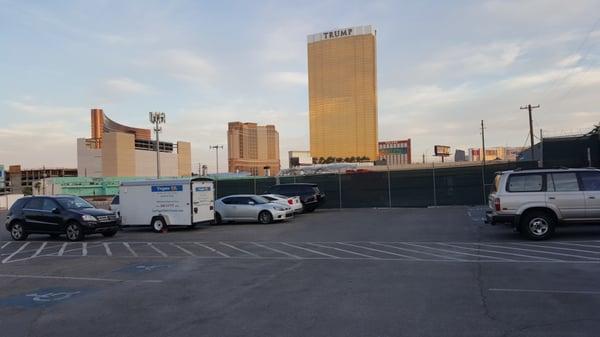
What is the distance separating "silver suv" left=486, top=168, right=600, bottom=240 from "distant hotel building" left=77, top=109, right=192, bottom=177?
109 meters

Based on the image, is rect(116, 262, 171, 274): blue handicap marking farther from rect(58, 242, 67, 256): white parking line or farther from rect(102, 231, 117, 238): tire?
rect(102, 231, 117, 238): tire

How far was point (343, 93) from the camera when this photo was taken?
166 m

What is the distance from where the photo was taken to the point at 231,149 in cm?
16325

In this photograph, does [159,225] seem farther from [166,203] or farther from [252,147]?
[252,147]

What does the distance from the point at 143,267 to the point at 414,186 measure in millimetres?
23494

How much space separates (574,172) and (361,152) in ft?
→ 501

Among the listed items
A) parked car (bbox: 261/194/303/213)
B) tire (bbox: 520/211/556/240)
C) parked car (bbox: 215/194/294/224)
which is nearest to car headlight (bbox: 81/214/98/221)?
parked car (bbox: 215/194/294/224)

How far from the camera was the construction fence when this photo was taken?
104ft

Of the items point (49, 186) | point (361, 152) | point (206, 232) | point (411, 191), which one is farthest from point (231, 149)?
point (206, 232)

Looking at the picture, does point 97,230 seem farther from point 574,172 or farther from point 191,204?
point 574,172

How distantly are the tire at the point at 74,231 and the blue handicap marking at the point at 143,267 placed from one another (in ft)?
22.1

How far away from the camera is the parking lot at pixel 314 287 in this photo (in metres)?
6.74

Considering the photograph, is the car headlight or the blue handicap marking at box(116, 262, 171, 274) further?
the car headlight

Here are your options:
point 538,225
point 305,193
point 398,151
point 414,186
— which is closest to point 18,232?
point 305,193
